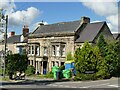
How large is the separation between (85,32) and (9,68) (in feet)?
56.2

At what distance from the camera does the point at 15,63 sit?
32469mm

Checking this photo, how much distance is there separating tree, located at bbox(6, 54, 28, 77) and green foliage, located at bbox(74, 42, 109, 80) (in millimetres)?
6849

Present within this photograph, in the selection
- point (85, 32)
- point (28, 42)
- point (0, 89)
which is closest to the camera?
point (0, 89)

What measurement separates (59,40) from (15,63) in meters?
15.4

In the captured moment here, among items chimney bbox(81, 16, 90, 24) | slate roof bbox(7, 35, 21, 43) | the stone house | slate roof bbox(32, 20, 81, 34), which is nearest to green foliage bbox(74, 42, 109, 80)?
the stone house

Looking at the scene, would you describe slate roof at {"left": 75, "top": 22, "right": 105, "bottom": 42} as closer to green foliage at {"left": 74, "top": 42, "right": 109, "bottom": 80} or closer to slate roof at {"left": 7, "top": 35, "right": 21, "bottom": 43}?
green foliage at {"left": 74, "top": 42, "right": 109, "bottom": 80}

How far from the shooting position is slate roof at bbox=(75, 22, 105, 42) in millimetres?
43281

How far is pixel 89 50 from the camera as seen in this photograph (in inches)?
1321

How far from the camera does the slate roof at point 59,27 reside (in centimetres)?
4710

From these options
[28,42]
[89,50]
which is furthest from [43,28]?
[89,50]

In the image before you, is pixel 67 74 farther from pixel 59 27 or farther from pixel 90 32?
pixel 59 27

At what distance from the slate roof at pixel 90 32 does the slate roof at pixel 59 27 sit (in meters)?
1.67

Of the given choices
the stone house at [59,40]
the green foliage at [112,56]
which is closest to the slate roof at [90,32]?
the stone house at [59,40]

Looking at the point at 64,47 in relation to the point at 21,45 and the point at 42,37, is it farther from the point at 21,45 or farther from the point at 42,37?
the point at 21,45
